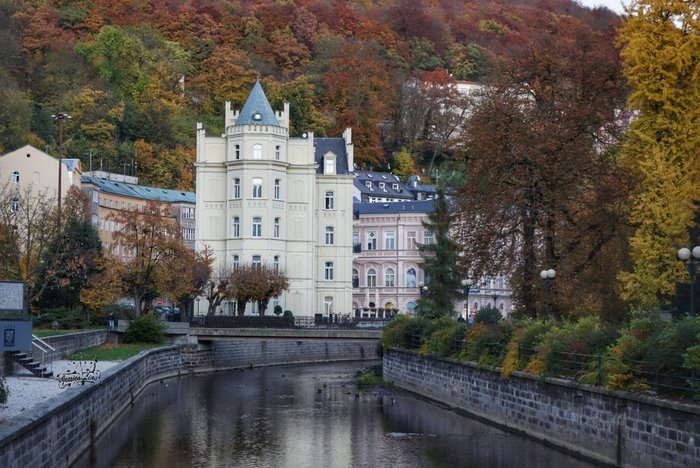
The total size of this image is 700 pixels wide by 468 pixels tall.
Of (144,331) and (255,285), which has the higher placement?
(255,285)

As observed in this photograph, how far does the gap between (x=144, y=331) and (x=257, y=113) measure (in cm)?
2253

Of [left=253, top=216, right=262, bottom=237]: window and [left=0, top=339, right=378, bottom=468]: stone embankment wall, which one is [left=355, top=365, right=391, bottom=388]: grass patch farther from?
[left=253, top=216, right=262, bottom=237]: window

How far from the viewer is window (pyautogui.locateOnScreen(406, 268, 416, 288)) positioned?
9588 centimetres

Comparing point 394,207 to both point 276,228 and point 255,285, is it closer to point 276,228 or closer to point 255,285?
point 276,228

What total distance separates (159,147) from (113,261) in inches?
2181

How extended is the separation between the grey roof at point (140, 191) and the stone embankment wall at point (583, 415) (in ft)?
222

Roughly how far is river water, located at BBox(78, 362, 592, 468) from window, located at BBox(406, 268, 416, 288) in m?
39.5

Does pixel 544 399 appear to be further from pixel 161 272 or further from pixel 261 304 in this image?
pixel 261 304

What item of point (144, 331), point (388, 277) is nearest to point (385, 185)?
point (388, 277)

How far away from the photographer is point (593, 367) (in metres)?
31.2

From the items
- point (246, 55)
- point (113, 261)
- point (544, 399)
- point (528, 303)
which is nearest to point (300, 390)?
point (528, 303)

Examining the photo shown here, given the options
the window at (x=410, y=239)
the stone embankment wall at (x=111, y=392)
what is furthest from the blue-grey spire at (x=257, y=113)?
the window at (x=410, y=239)

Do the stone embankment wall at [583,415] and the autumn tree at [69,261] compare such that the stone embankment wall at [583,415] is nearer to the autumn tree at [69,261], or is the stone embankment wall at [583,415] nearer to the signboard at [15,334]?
the signboard at [15,334]

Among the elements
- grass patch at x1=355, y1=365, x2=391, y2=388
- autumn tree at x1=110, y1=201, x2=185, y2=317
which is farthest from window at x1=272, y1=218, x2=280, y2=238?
grass patch at x1=355, y1=365, x2=391, y2=388
